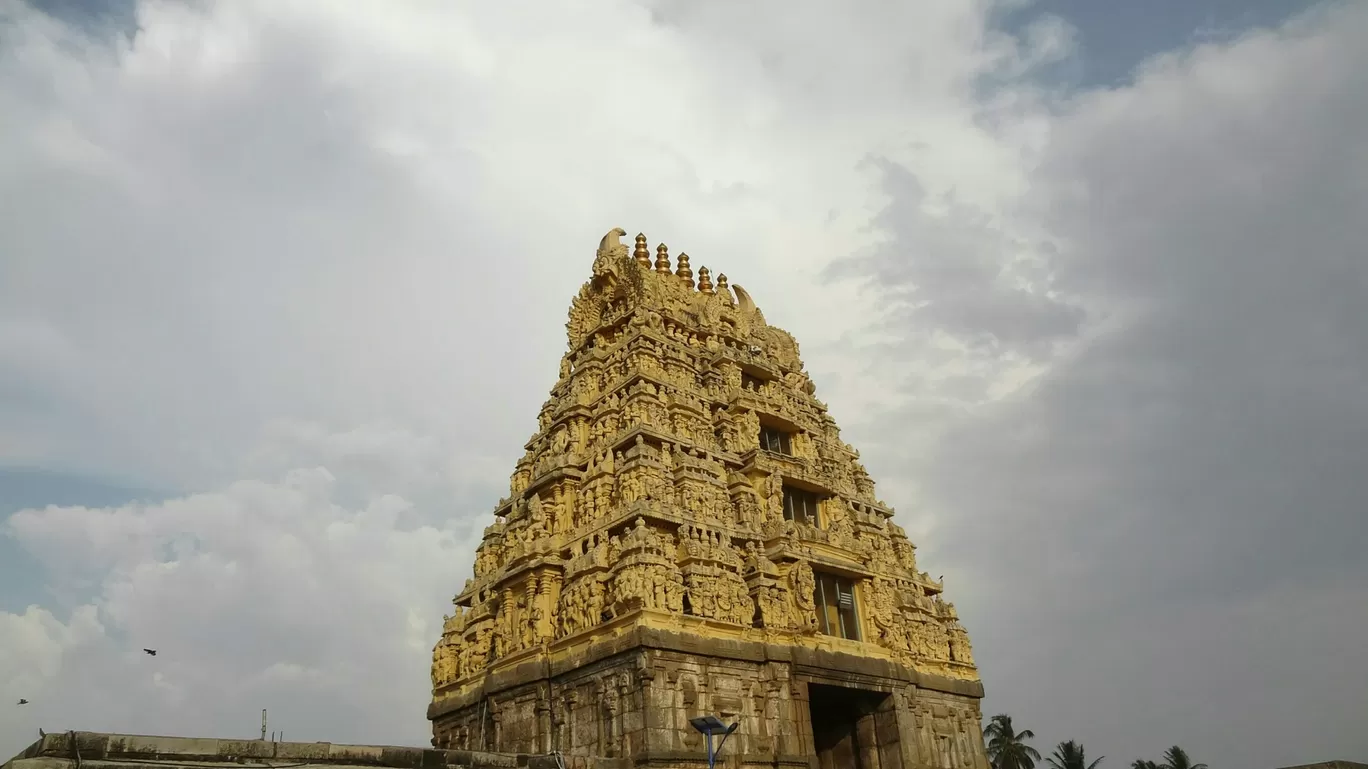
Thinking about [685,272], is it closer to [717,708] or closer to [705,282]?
[705,282]

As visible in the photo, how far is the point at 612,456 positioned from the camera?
23.3 m

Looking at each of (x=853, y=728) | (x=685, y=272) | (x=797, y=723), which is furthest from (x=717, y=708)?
(x=685, y=272)

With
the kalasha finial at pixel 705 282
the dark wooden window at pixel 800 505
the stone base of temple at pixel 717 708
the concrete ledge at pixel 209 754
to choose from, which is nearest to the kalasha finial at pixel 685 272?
the kalasha finial at pixel 705 282

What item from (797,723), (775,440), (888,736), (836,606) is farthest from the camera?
(775,440)

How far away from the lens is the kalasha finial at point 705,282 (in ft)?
107

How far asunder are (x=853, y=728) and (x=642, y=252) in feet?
58.2

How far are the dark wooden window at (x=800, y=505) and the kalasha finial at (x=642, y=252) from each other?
A: 9998 millimetres

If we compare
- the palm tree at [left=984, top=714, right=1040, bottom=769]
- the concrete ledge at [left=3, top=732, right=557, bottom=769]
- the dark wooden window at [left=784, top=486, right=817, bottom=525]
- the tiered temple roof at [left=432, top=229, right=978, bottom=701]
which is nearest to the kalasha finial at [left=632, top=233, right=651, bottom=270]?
the tiered temple roof at [left=432, top=229, right=978, bottom=701]

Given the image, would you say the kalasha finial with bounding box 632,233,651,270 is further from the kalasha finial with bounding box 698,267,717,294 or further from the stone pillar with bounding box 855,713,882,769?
the stone pillar with bounding box 855,713,882,769

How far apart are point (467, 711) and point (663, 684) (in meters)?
8.05

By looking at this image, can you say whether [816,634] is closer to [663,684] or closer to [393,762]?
[663,684]

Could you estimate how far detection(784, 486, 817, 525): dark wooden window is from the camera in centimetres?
2538

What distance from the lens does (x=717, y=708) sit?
61.8 ft

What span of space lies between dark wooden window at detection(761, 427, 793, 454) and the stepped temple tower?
0.09 metres
